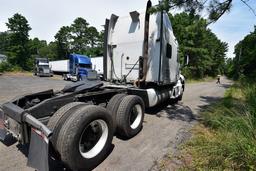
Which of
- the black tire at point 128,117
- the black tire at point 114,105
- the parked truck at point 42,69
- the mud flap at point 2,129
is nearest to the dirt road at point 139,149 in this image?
the black tire at point 128,117

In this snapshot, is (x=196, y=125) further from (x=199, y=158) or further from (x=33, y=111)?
(x=33, y=111)

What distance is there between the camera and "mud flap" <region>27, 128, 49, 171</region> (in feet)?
8.05

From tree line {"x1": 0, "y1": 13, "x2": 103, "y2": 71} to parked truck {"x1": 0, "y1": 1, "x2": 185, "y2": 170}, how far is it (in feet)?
155

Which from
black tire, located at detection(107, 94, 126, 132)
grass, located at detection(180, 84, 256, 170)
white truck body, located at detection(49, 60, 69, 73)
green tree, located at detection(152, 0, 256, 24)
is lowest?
grass, located at detection(180, 84, 256, 170)

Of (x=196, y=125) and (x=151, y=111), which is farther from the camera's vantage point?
(x=151, y=111)

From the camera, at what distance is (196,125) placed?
552cm

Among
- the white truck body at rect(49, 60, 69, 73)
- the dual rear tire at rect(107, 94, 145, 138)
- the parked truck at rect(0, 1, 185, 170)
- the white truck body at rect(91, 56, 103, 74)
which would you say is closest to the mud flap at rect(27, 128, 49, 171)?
the parked truck at rect(0, 1, 185, 170)

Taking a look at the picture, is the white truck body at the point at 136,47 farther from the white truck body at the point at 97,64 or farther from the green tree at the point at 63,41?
the green tree at the point at 63,41

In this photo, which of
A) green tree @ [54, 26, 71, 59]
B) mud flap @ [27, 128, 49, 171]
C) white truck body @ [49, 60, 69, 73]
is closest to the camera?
mud flap @ [27, 128, 49, 171]

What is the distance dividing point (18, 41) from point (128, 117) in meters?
53.2

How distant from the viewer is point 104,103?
187 inches

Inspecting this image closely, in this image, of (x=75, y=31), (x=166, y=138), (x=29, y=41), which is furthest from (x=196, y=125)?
(x=75, y=31)

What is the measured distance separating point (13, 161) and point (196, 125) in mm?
4504

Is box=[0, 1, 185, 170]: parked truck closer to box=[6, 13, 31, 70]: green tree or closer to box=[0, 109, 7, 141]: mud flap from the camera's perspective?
box=[0, 109, 7, 141]: mud flap
